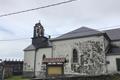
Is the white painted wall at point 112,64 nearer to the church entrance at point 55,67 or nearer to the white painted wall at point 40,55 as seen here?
the church entrance at point 55,67

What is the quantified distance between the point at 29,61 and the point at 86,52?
13.1 meters

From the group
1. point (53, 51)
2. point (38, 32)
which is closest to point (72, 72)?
point (53, 51)

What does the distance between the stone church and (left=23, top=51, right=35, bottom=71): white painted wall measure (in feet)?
3.02

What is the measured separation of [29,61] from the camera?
108 feet

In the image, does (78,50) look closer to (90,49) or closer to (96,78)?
(90,49)

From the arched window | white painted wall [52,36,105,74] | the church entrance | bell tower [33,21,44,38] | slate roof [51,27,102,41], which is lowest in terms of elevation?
the church entrance

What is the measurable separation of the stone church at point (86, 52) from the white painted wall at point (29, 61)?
92 centimetres

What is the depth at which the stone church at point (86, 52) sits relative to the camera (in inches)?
926

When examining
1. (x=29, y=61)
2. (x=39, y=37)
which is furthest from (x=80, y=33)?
(x=29, y=61)

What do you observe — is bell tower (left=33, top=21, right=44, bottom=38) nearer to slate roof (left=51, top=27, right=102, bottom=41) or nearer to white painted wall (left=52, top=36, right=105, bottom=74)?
white painted wall (left=52, top=36, right=105, bottom=74)

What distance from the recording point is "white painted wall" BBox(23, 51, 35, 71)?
32.3 meters

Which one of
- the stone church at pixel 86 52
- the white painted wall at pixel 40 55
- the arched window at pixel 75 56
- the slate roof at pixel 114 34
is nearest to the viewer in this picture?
the stone church at pixel 86 52

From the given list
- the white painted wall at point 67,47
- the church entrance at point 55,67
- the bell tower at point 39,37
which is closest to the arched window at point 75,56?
the white painted wall at point 67,47

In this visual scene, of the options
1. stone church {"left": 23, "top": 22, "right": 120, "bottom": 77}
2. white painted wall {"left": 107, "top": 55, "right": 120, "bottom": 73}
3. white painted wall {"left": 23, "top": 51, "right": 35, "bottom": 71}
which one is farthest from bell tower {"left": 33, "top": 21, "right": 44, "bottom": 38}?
white painted wall {"left": 107, "top": 55, "right": 120, "bottom": 73}
